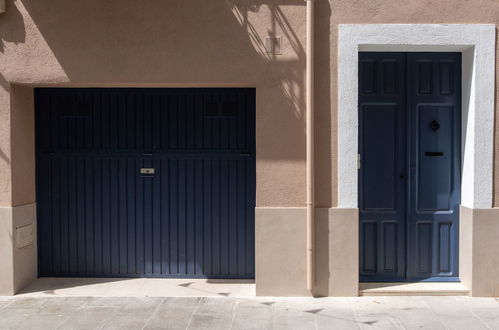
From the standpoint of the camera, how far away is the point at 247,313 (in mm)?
6027

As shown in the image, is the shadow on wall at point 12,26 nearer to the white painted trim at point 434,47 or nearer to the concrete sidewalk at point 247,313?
the concrete sidewalk at point 247,313

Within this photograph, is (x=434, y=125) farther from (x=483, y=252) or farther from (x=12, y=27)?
(x=12, y=27)

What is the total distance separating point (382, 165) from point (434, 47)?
147 cm

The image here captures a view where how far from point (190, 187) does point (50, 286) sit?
2.06 metres

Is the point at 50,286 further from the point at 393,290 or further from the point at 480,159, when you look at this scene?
the point at 480,159

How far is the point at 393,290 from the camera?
6.62 m

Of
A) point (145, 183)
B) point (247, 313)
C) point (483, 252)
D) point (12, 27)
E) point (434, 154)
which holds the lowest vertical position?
point (247, 313)

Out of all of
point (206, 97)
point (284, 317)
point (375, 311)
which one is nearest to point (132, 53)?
point (206, 97)

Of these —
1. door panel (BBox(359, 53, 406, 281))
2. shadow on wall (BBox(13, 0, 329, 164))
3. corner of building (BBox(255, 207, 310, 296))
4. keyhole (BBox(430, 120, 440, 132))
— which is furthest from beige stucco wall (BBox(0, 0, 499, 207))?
keyhole (BBox(430, 120, 440, 132))

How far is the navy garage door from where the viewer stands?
23.5ft

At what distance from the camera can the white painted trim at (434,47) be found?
641 centimetres

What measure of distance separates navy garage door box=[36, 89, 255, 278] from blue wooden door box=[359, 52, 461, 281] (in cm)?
145

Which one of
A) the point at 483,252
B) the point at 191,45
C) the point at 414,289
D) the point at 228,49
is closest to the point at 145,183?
the point at 191,45

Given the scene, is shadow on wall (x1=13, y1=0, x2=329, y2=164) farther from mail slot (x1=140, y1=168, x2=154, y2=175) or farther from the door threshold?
the door threshold
